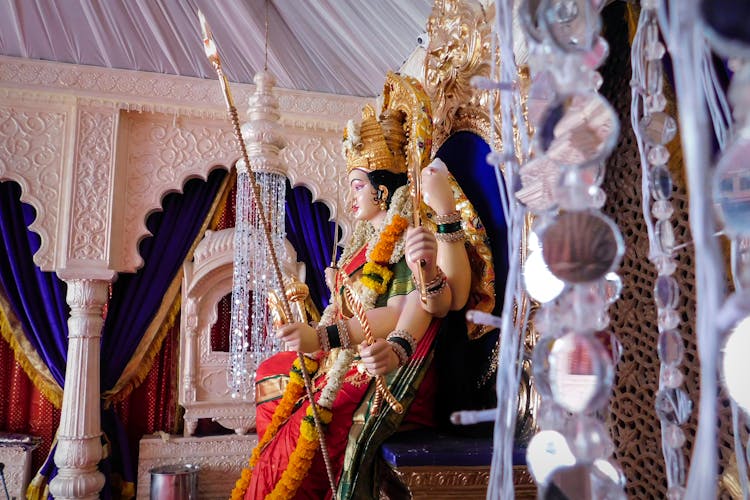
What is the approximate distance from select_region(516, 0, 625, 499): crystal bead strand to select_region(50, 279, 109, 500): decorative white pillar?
3345mm

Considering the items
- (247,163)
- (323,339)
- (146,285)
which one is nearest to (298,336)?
(323,339)

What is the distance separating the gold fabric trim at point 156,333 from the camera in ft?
12.1

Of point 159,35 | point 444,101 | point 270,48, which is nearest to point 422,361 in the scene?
point 444,101

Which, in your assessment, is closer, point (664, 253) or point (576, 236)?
point (576, 236)

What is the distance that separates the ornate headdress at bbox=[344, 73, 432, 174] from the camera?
2.13 meters

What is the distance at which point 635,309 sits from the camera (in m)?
1.28

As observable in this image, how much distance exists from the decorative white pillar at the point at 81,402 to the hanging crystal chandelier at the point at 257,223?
2.69 feet

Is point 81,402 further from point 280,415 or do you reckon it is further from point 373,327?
point 373,327

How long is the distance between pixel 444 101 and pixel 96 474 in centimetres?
278

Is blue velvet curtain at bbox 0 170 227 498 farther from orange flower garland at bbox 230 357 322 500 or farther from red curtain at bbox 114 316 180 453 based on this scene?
orange flower garland at bbox 230 357 322 500

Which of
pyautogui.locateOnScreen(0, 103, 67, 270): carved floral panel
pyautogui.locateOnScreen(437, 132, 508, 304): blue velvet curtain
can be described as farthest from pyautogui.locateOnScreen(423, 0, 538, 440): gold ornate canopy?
pyautogui.locateOnScreen(0, 103, 67, 270): carved floral panel

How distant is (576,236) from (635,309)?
3.02 feet

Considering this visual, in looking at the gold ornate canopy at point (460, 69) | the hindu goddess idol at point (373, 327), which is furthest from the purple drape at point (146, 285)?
the gold ornate canopy at point (460, 69)

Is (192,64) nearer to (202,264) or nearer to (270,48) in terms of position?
(270,48)
